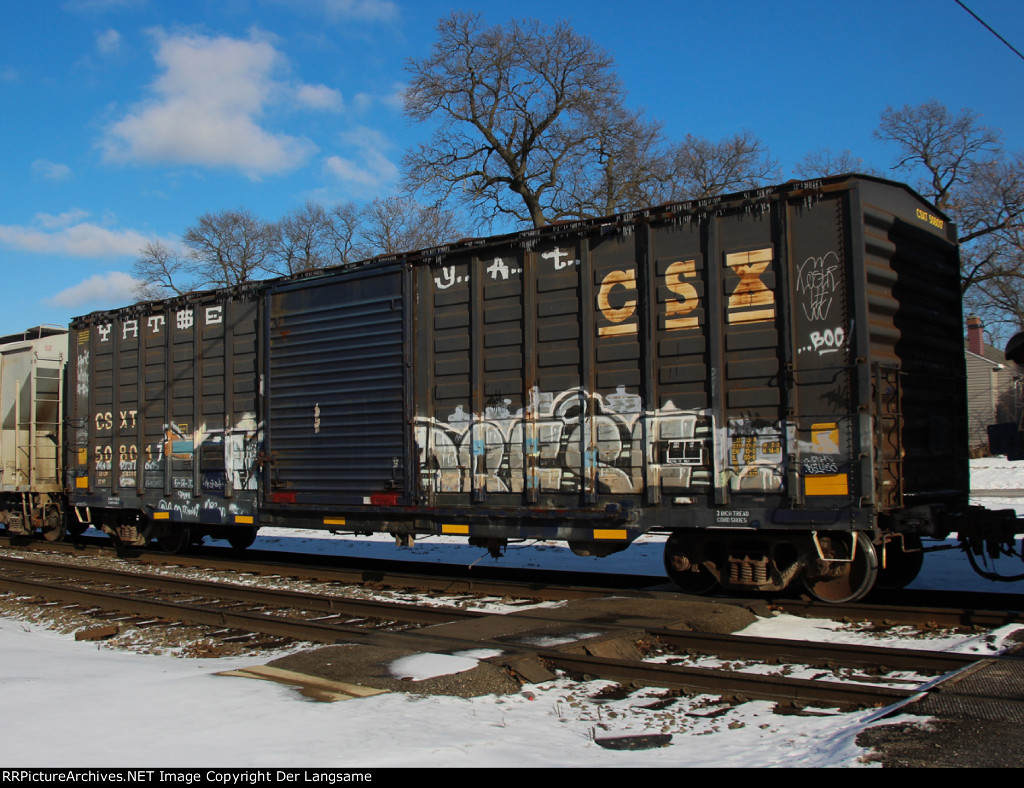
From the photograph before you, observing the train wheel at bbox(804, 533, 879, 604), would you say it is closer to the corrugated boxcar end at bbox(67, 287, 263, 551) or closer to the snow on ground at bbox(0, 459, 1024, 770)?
the snow on ground at bbox(0, 459, 1024, 770)

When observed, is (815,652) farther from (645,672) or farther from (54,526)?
(54,526)

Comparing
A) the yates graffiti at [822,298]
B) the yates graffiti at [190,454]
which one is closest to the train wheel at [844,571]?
the yates graffiti at [822,298]

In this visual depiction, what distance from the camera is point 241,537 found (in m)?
15.1

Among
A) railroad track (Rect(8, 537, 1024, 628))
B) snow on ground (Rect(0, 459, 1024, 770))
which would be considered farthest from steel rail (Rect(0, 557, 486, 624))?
snow on ground (Rect(0, 459, 1024, 770))

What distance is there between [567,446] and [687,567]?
181 cm

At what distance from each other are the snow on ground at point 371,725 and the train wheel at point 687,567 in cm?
227

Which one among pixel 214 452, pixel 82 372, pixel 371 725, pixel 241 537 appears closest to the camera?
pixel 371 725

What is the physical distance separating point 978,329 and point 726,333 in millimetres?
48535

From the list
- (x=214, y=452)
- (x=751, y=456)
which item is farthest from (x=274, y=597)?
(x=751, y=456)

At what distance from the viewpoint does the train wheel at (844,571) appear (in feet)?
26.1

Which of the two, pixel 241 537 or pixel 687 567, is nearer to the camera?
pixel 687 567

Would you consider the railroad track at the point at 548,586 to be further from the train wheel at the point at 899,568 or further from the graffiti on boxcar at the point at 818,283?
the graffiti on boxcar at the point at 818,283

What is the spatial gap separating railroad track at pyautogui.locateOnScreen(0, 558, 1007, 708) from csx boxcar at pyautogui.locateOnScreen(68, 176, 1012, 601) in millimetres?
1390

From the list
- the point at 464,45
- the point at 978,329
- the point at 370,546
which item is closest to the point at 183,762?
the point at 370,546
